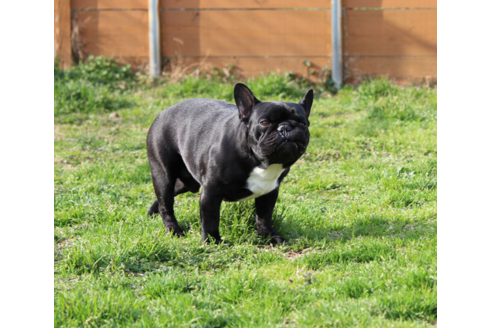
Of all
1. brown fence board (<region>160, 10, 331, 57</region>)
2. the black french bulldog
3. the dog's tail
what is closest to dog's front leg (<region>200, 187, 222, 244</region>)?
the black french bulldog

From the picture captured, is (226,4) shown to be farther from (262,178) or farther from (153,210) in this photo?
(262,178)

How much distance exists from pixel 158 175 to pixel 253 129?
1.17 metres

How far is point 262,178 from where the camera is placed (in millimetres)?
3900

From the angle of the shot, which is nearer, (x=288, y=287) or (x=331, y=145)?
(x=288, y=287)

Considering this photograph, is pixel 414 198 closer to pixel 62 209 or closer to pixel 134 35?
pixel 62 209

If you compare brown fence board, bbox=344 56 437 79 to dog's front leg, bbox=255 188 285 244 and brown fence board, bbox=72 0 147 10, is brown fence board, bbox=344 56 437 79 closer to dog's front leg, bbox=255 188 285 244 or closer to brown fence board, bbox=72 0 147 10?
brown fence board, bbox=72 0 147 10

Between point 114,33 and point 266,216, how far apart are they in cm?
611

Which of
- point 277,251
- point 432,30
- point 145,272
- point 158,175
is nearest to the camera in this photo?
point 145,272

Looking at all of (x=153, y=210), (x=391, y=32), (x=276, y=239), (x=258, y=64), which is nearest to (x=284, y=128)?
(x=276, y=239)

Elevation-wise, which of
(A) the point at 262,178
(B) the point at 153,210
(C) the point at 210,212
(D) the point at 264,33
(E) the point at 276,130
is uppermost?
(D) the point at 264,33

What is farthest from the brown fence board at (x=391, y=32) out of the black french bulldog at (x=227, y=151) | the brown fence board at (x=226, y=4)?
the black french bulldog at (x=227, y=151)

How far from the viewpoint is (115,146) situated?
6945 mm

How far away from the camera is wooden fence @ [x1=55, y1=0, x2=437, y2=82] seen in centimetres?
905

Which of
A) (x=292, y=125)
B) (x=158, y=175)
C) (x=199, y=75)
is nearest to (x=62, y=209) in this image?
(x=158, y=175)
